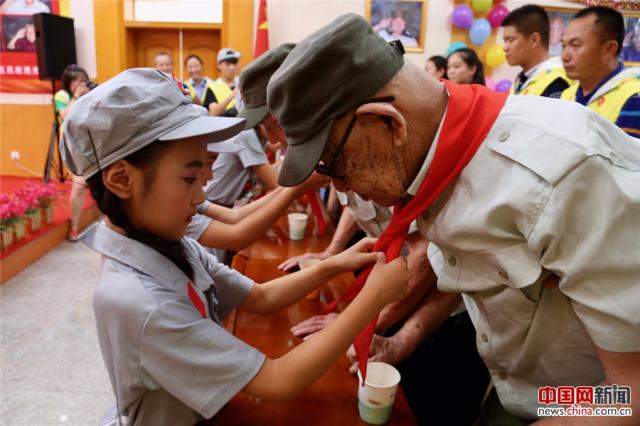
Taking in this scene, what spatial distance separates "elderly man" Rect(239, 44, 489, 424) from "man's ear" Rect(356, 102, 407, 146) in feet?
2.15

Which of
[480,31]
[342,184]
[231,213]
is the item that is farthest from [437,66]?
[342,184]

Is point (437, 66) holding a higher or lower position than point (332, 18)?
lower

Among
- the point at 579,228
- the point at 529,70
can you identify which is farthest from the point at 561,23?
the point at 579,228

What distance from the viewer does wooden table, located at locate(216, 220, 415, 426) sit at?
1.01 m

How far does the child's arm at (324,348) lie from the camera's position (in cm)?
93

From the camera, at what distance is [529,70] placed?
3.75 m

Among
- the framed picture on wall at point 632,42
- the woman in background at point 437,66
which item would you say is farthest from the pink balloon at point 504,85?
the woman in background at point 437,66

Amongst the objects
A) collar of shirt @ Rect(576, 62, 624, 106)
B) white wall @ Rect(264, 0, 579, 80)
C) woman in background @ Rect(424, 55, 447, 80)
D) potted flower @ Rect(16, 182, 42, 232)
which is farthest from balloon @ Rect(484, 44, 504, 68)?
potted flower @ Rect(16, 182, 42, 232)

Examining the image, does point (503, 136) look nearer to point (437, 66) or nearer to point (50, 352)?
point (50, 352)

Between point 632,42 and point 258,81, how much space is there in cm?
685

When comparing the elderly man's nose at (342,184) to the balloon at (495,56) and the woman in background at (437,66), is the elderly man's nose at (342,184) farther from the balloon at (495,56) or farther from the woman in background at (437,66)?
the balloon at (495,56)

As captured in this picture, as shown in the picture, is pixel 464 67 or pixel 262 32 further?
pixel 262 32

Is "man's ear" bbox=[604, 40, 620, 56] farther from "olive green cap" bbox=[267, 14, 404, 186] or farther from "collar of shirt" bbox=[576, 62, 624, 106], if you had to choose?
"olive green cap" bbox=[267, 14, 404, 186]

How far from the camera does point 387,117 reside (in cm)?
87
